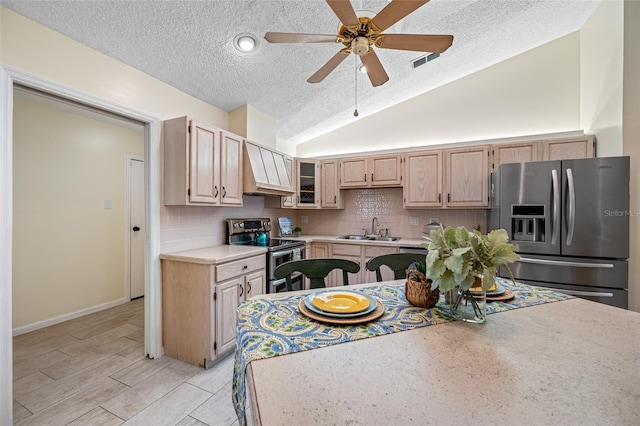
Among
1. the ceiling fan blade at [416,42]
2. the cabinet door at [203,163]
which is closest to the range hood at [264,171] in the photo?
the cabinet door at [203,163]

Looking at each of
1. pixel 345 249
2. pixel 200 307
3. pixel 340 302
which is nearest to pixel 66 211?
pixel 200 307

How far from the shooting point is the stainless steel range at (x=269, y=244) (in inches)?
111

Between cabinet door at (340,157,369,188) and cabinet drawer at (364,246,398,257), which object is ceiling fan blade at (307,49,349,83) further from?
cabinet drawer at (364,246,398,257)

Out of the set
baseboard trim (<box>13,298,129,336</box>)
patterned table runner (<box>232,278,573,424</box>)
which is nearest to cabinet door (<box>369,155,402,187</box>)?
patterned table runner (<box>232,278,573,424</box>)

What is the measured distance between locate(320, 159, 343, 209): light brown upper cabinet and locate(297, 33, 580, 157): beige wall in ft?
1.93

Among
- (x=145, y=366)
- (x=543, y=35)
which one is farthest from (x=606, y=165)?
(x=145, y=366)

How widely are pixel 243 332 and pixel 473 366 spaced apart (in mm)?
708

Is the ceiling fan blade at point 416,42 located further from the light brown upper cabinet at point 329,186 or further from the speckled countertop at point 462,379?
the light brown upper cabinet at point 329,186

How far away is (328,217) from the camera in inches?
170

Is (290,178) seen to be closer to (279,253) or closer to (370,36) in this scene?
(279,253)

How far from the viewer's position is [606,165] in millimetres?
2213

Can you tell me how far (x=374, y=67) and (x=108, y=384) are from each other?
3.01 metres

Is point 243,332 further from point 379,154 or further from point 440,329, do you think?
point 379,154

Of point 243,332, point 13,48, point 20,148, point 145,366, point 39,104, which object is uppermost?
point 39,104
